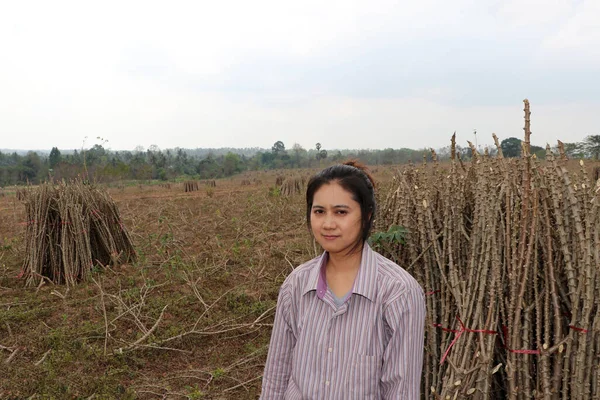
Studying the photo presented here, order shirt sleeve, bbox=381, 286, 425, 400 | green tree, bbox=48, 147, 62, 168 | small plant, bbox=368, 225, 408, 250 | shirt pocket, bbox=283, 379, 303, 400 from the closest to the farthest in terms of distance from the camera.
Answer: shirt sleeve, bbox=381, 286, 425, 400, shirt pocket, bbox=283, 379, 303, 400, small plant, bbox=368, 225, 408, 250, green tree, bbox=48, 147, 62, 168

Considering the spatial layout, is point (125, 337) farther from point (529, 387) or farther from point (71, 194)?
point (529, 387)

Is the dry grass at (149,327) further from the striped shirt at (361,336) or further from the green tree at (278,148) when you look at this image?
the green tree at (278,148)

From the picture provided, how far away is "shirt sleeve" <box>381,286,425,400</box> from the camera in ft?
4.49

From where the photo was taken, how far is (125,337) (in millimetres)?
4211

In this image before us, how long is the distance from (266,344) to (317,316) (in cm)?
270

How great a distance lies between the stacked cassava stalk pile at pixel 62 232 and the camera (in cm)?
569

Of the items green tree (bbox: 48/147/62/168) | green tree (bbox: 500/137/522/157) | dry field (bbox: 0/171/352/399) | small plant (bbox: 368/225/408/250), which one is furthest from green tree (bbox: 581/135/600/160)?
green tree (bbox: 48/147/62/168)

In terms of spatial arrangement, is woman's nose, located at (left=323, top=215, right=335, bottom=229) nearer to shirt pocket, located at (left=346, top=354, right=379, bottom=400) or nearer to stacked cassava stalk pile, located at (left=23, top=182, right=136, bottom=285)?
shirt pocket, located at (left=346, top=354, right=379, bottom=400)

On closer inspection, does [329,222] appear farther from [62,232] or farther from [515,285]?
[62,232]

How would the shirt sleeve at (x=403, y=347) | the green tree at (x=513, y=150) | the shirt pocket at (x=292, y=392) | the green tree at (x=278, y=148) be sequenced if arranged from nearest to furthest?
the shirt sleeve at (x=403, y=347), the shirt pocket at (x=292, y=392), the green tree at (x=513, y=150), the green tree at (x=278, y=148)

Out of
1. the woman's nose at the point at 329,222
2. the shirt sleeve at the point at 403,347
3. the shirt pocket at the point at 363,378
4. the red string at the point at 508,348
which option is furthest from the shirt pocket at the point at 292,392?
the red string at the point at 508,348

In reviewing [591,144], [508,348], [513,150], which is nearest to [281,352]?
[508,348]

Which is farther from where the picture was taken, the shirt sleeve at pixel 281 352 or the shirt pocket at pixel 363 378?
the shirt sleeve at pixel 281 352

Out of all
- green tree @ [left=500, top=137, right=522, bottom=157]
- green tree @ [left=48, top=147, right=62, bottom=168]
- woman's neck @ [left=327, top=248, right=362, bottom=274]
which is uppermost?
green tree @ [left=48, top=147, right=62, bottom=168]
